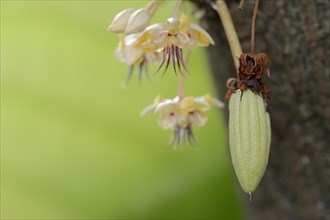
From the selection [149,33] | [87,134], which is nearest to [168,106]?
[149,33]

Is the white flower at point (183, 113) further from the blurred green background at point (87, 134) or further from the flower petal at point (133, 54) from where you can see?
the blurred green background at point (87, 134)

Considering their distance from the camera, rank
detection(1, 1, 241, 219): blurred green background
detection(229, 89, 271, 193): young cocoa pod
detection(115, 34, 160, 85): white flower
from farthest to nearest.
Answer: detection(1, 1, 241, 219): blurred green background
detection(115, 34, 160, 85): white flower
detection(229, 89, 271, 193): young cocoa pod

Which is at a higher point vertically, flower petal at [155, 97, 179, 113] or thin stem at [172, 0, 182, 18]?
thin stem at [172, 0, 182, 18]

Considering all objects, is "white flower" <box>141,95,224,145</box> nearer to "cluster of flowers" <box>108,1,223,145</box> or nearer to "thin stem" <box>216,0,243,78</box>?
"cluster of flowers" <box>108,1,223,145</box>

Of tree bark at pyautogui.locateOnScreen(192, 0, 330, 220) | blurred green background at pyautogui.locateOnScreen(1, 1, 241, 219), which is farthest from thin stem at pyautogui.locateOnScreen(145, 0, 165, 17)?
blurred green background at pyautogui.locateOnScreen(1, 1, 241, 219)

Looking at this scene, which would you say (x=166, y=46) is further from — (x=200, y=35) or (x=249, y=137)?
(x=249, y=137)

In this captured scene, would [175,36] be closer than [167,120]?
Yes

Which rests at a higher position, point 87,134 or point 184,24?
point 184,24
